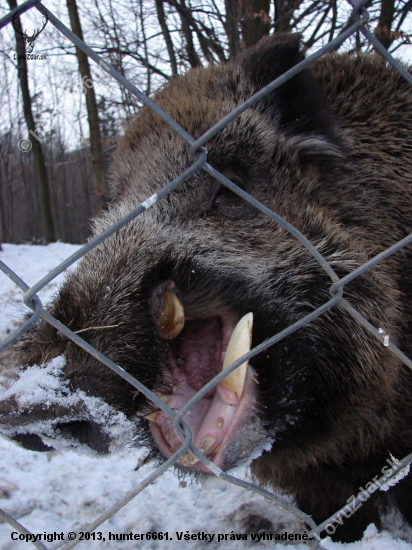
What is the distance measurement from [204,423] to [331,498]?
4.34 feet

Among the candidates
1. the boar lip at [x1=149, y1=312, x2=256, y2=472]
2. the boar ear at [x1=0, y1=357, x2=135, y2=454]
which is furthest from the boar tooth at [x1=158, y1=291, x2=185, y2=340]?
A: the boar ear at [x1=0, y1=357, x2=135, y2=454]

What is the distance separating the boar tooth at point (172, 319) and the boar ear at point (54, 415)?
1.09ft

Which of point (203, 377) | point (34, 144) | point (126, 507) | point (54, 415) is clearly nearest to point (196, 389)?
point (203, 377)

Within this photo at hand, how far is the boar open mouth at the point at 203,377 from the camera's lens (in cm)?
175

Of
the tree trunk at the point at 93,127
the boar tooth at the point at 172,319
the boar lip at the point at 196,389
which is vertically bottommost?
the boar lip at the point at 196,389

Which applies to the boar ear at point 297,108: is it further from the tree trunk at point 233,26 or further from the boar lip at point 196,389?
the tree trunk at point 233,26

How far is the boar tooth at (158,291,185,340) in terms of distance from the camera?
176 centimetres

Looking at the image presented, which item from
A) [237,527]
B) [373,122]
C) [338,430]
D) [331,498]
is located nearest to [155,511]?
[237,527]

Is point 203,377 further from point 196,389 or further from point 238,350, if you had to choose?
point 238,350

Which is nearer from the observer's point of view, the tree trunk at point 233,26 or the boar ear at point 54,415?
the boar ear at point 54,415

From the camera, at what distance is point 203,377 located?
1.88 m

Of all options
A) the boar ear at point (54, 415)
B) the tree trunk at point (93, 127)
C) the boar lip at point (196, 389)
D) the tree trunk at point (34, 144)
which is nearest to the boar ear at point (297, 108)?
the boar lip at point (196, 389)

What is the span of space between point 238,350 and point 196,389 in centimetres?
30

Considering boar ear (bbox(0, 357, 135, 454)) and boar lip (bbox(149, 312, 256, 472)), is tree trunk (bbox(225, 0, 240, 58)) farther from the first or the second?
boar ear (bbox(0, 357, 135, 454))
